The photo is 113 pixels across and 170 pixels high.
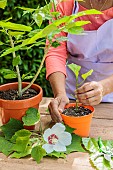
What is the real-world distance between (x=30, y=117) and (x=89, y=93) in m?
0.23

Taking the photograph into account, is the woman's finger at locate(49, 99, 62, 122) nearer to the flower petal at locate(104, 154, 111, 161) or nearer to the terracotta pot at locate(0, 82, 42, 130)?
the terracotta pot at locate(0, 82, 42, 130)

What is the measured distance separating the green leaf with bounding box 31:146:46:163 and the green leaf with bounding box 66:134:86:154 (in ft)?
0.26

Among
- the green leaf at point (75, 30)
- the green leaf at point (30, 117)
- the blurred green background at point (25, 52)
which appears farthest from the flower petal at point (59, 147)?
the blurred green background at point (25, 52)

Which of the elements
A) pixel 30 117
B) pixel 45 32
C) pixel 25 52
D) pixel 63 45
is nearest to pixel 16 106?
pixel 30 117

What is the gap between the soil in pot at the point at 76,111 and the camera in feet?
3.85

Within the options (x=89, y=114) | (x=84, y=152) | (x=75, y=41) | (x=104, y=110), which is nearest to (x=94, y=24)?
(x=75, y=41)

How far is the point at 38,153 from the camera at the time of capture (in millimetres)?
1064

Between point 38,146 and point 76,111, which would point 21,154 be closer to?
point 38,146

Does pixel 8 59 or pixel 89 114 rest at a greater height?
pixel 89 114

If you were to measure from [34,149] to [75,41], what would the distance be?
62 centimetres

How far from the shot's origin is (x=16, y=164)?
106 cm

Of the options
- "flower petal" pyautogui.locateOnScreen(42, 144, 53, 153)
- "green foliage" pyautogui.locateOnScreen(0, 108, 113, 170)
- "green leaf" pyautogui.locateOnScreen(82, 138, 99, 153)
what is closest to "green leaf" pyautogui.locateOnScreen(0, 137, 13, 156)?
"green foliage" pyautogui.locateOnScreen(0, 108, 113, 170)

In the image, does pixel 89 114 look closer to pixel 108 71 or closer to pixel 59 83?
pixel 59 83

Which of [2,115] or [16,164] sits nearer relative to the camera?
[16,164]
